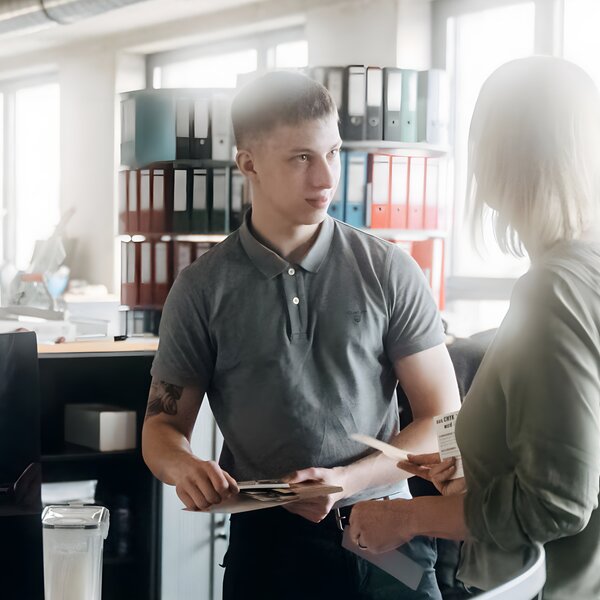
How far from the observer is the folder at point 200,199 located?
4.28 meters

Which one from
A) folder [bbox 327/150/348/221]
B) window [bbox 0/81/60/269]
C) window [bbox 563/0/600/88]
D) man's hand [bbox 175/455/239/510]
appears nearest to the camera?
man's hand [bbox 175/455/239/510]

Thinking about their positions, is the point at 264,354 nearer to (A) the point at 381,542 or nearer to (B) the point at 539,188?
(A) the point at 381,542

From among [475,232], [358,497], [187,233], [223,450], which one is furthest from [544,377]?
[187,233]

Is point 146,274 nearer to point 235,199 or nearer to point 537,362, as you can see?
point 235,199

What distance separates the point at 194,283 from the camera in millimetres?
1700

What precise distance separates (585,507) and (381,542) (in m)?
0.31

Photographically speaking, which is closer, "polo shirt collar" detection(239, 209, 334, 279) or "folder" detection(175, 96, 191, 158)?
"polo shirt collar" detection(239, 209, 334, 279)

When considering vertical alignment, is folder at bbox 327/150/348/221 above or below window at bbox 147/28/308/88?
below

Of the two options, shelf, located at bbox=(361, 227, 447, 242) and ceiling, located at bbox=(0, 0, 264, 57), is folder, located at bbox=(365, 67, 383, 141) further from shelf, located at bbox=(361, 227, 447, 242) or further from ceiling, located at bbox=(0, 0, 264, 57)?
ceiling, located at bbox=(0, 0, 264, 57)

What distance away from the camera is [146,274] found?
4457 mm

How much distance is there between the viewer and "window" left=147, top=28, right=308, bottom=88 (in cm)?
680

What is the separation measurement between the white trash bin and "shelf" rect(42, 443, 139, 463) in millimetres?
1706

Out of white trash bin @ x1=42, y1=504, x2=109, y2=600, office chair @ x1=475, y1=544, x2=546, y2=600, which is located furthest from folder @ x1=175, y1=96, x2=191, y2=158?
office chair @ x1=475, y1=544, x2=546, y2=600

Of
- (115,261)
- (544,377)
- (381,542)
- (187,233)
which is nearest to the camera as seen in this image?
(544,377)
